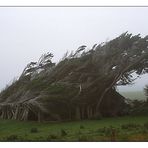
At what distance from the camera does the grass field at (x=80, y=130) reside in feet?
19.1

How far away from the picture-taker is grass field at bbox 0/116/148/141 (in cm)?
581

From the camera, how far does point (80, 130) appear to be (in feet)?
19.3

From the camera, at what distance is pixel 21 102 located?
602 centimetres

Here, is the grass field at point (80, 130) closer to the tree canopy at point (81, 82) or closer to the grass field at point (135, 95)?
the tree canopy at point (81, 82)

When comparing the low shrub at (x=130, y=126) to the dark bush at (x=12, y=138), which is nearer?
the low shrub at (x=130, y=126)

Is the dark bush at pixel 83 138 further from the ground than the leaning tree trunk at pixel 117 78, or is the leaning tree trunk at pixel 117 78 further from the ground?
the leaning tree trunk at pixel 117 78

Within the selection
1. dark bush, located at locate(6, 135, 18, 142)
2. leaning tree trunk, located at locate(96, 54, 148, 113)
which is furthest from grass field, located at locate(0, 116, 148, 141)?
leaning tree trunk, located at locate(96, 54, 148, 113)

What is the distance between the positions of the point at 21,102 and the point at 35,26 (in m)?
0.75

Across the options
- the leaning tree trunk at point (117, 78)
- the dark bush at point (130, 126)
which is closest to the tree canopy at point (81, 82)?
the leaning tree trunk at point (117, 78)

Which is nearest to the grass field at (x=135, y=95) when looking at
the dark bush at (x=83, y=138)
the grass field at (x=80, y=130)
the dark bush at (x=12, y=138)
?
the grass field at (x=80, y=130)

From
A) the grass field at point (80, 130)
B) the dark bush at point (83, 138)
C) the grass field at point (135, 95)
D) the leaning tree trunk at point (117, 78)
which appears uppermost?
the leaning tree trunk at point (117, 78)

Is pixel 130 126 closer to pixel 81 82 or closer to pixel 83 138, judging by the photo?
pixel 83 138

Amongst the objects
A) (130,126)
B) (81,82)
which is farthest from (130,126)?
(81,82)

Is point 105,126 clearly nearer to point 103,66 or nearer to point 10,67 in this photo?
point 103,66
